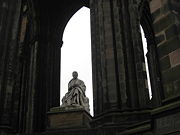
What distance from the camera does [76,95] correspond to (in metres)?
10.4

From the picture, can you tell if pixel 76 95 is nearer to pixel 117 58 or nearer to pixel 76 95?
pixel 76 95

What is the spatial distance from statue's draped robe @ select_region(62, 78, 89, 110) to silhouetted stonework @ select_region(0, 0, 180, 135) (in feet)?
6.26

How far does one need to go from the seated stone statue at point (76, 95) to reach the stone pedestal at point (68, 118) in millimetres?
1570

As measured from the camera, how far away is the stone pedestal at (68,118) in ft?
26.8

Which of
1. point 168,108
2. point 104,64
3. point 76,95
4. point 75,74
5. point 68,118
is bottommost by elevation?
point 168,108

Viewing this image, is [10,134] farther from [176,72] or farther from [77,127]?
[176,72]

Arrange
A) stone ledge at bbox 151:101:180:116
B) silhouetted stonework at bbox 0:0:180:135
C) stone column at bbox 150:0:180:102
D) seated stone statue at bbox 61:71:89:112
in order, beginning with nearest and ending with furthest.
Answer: stone ledge at bbox 151:101:180:116 < stone column at bbox 150:0:180:102 < silhouetted stonework at bbox 0:0:180:135 < seated stone statue at bbox 61:71:89:112

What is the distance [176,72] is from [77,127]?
4.49 meters

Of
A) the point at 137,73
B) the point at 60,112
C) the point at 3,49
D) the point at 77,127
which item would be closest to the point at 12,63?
the point at 3,49

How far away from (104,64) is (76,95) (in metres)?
2.47

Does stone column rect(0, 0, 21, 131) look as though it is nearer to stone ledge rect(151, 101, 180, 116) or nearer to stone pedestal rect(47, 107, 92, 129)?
stone pedestal rect(47, 107, 92, 129)

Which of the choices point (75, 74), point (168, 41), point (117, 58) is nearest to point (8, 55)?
point (75, 74)

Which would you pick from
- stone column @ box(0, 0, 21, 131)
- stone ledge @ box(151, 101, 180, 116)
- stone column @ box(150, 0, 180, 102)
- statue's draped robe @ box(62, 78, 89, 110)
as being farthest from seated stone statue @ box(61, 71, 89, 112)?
stone ledge @ box(151, 101, 180, 116)

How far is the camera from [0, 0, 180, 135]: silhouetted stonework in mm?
4184
